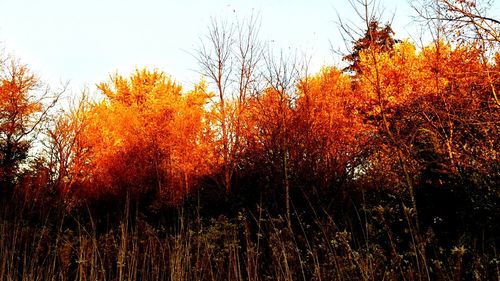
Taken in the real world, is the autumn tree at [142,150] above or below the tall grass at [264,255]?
above

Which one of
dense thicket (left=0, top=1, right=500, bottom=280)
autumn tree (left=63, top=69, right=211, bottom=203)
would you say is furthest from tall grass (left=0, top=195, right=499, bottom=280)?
autumn tree (left=63, top=69, right=211, bottom=203)

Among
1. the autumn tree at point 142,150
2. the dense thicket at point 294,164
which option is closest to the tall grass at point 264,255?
the dense thicket at point 294,164

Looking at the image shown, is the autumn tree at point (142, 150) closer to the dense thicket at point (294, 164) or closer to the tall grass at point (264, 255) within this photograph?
the dense thicket at point (294, 164)

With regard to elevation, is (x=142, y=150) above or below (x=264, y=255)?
above

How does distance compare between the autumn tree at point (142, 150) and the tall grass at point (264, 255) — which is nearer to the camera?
the tall grass at point (264, 255)

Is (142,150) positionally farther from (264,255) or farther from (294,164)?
(264,255)

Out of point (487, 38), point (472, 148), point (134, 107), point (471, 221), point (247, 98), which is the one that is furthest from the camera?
point (134, 107)

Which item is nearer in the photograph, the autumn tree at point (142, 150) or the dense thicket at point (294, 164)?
the dense thicket at point (294, 164)

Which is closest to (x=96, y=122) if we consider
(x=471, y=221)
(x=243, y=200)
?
(x=243, y=200)

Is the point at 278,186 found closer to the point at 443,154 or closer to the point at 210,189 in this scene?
the point at 443,154

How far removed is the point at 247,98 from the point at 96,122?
9153 mm

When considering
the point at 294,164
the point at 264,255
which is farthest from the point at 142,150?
the point at 264,255

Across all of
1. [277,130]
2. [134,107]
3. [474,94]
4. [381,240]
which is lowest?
[381,240]

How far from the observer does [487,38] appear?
6.77 metres
